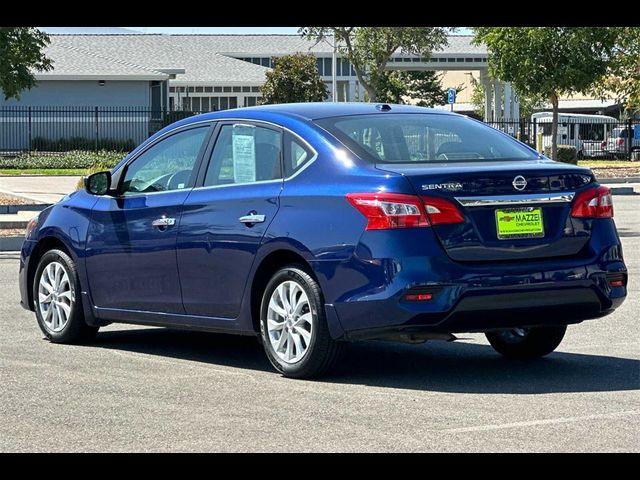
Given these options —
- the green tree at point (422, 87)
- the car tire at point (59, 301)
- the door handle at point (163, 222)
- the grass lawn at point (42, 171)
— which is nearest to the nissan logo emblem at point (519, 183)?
the door handle at point (163, 222)

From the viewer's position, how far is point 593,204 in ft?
28.5

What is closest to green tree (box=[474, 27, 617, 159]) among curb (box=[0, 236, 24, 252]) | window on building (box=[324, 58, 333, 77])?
curb (box=[0, 236, 24, 252])

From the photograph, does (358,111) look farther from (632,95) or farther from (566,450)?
(632,95)

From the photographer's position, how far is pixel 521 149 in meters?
9.17

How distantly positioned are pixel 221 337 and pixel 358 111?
7.85 ft

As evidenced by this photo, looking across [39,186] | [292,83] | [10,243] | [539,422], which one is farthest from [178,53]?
[539,422]

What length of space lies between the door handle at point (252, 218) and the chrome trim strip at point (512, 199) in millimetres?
1313

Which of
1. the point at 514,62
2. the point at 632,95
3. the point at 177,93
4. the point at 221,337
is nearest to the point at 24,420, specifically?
the point at 221,337

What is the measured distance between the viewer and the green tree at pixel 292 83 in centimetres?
6341

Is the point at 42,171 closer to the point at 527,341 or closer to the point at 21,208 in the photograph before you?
the point at 21,208

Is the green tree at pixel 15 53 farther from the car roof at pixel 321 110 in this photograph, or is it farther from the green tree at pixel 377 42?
the green tree at pixel 377 42

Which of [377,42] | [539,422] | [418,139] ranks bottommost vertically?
[539,422]

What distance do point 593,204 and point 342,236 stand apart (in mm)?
1580

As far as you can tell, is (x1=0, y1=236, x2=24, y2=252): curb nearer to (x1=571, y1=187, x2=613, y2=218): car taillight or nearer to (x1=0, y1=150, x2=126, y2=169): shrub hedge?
(x1=571, y1=187, x2=613, y2=218): car taillight
